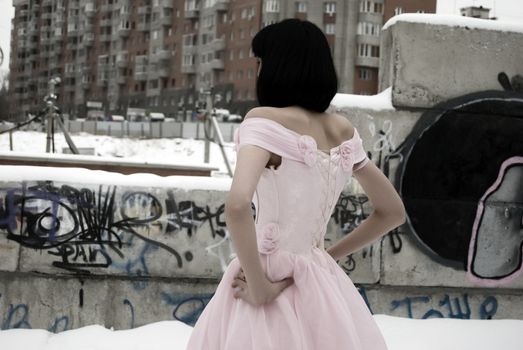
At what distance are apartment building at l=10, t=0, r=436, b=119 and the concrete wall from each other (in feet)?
209

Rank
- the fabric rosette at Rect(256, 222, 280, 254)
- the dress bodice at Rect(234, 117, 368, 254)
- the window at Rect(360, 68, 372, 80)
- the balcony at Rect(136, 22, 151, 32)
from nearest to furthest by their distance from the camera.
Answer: the dress bodice at Rect(234, 117, 368, 254) < the fabric rosette at Rect(256, 222, 280, 254) < the window at Rect(360, 68, 372, 80) < the balcony at Rect(136, 22, 151, 32)

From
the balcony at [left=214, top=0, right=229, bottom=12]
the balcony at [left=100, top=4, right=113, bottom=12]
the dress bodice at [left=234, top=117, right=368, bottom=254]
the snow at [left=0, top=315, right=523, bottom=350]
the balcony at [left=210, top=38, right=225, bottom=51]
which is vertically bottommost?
the snow at [left=0, top=315, right=523, bottom=350]

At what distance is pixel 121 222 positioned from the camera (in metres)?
5.45

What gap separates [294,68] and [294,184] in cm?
38

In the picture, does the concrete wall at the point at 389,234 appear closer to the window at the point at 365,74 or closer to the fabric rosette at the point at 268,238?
the fabric rosette at the point at 268,238

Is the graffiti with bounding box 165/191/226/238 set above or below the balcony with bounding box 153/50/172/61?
below

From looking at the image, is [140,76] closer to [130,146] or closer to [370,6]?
[370,6]

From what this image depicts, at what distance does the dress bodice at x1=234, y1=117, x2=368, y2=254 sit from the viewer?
7.30 feet

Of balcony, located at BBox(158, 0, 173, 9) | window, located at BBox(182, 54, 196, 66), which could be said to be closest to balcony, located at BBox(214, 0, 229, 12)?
window, located at BBox(182, 54, 196, 66)

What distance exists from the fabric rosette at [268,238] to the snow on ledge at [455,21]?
3992mm

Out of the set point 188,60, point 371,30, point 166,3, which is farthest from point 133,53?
point 371,30

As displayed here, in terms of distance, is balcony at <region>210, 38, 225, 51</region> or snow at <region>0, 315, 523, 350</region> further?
balcony at <region>210, 38, 225, 51</region>

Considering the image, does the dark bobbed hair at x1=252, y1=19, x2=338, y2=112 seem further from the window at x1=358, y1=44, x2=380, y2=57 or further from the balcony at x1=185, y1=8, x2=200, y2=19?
the balcony at x1=185, y1=8, x2=200, y2=19

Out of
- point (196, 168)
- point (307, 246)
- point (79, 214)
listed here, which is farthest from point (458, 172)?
point (196, 168)
